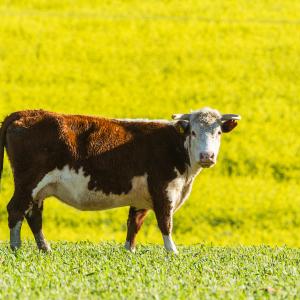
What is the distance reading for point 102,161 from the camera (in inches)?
587

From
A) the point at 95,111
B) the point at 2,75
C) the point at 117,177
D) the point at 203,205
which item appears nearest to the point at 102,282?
the point at 117,177

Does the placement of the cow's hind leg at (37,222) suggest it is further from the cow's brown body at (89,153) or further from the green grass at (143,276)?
the green grass at (143,276)

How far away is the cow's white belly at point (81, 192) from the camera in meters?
14.5

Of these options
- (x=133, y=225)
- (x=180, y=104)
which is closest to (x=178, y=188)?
(x=133, y=225)

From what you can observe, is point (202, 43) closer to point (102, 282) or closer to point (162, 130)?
point (162, 130)

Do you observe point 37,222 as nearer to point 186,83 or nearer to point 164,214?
point 164,214

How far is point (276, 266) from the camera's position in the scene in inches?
482

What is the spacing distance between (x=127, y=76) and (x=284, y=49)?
679 cm

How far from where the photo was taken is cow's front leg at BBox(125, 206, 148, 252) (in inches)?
612

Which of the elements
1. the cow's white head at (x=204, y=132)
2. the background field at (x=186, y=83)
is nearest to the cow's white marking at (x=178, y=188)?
the cow's white head at (x=204, y=132)

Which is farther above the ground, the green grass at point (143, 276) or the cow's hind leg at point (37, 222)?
the green grass at point (143, 276)

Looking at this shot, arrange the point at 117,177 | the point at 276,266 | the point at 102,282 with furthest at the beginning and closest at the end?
the point at 117,177, the point at 276,266, the point at 102,282

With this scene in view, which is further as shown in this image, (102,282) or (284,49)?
(284,49)

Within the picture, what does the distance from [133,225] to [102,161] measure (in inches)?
54.1
